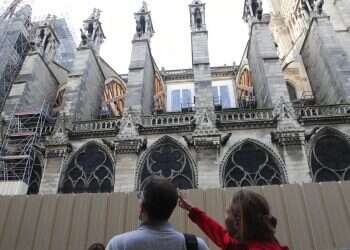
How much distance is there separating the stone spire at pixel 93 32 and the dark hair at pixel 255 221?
49.7 ft

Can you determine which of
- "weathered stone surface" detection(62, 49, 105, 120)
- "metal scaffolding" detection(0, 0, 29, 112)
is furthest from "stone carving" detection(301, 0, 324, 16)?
"metal scaffolding" detection(0, 0, 29, 112)

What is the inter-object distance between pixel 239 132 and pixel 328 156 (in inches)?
128

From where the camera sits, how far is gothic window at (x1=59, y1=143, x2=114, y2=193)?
11148 mm

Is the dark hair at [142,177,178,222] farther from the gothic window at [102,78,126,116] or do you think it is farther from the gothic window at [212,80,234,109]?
the gothic window at [212,80,234,109]

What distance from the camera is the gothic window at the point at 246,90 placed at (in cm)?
1578

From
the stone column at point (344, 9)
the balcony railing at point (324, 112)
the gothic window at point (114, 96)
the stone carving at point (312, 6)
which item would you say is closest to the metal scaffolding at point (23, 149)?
the gothic window at point (114, 96)

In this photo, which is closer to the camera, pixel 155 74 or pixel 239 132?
pixel 239 132

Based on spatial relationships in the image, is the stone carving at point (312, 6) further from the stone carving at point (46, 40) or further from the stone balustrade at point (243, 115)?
the stone carving at point (46, 40)

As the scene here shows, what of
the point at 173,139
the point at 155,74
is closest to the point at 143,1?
the point at 155,74

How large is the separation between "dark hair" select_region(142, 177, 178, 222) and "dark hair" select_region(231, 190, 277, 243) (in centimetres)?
44

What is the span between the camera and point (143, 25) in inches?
620

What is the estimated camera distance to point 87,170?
37.9ft

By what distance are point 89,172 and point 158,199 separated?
10.4 m

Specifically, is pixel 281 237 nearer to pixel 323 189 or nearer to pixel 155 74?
pixel 323 189
